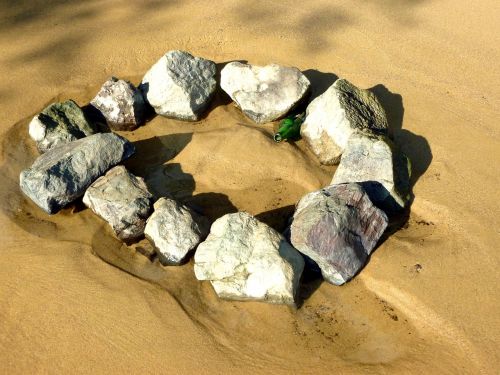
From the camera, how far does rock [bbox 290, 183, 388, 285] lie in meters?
3.68

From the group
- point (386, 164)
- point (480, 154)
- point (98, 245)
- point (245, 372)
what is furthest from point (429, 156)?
point (98, 245)

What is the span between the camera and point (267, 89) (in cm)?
489

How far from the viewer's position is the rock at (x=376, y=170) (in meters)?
4.11

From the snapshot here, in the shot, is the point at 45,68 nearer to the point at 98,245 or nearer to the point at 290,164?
the point at 98,245

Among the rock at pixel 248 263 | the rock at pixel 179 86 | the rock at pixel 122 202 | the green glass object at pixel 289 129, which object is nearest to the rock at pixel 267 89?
the green glass object at pixel 289 129

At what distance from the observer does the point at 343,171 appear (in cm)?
423

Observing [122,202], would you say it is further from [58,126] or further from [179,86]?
[179,86]

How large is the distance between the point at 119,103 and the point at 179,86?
2.00ft

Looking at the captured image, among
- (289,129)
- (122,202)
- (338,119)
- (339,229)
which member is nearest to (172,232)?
(122,202)

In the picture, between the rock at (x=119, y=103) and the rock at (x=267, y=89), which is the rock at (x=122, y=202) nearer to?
the rock at (x=119, y=103)

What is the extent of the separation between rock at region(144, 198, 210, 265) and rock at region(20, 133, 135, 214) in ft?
2.25

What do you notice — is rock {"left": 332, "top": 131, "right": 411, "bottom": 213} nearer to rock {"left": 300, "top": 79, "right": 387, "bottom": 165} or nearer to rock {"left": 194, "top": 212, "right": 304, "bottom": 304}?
rock {"left": 300, "top": 79, "right": 387, "bottom": 165}

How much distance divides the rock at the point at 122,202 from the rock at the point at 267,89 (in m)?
1.42

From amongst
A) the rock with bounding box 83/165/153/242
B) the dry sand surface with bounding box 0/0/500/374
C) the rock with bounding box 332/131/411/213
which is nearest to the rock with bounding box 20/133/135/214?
the rock with bounding box 83/165/153/242
